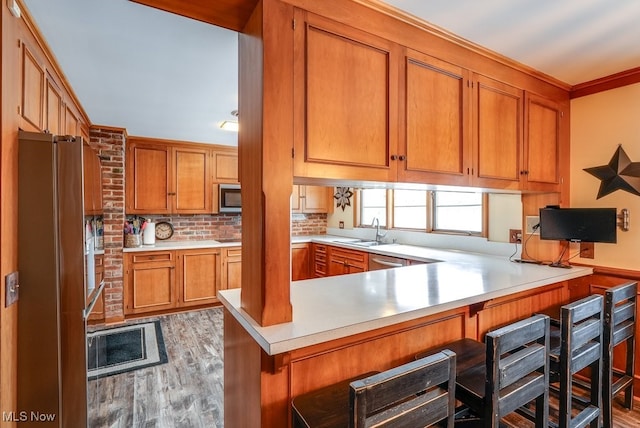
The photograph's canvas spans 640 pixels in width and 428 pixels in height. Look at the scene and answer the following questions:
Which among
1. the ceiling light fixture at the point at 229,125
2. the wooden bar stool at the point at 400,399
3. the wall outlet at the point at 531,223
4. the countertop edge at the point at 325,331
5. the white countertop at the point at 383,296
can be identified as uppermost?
the ceiling light fixture at the point at 229,125

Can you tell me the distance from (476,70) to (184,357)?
324cm

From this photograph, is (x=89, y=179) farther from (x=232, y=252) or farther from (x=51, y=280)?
(x=232, y=252)

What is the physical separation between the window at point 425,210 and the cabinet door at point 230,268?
6.50 ft

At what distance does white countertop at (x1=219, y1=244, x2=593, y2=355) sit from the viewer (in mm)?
1194

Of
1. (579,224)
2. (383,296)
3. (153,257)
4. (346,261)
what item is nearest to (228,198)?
(153,257)

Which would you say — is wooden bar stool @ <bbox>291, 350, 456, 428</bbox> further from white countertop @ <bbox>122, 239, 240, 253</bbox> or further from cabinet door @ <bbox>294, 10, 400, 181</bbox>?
white countertop @ <bbox>122, 239, 240, 253</bbox>

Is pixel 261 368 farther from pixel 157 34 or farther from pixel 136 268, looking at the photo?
pixel 136 268

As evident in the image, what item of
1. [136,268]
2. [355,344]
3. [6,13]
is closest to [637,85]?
[355,344]

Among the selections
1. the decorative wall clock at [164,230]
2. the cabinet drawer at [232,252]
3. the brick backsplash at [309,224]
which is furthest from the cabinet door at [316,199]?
the decorative wall clock at [164,230]

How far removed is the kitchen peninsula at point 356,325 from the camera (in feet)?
4.02

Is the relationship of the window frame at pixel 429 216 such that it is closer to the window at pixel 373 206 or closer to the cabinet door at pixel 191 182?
the window at pixel 373 206

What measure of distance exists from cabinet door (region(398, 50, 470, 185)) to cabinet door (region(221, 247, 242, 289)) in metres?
3.20

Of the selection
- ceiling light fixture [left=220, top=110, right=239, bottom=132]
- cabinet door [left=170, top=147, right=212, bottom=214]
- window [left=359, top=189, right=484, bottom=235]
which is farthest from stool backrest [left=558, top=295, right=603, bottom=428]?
cabinet door [left=170, top=147, right=212, bottom=214]

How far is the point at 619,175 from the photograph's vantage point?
2.29 meters
